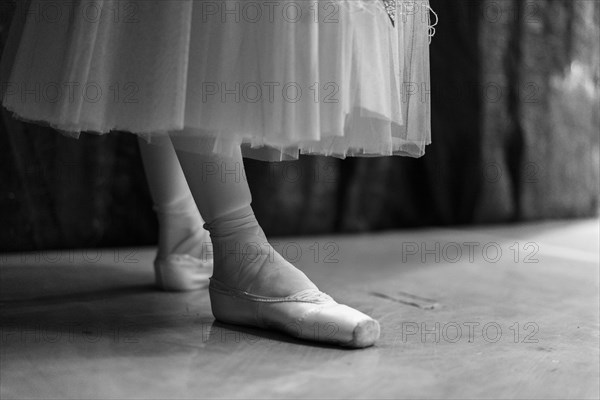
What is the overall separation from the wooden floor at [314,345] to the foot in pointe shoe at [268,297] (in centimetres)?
2

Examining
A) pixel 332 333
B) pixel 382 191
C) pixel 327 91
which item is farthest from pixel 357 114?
pixel 382 191

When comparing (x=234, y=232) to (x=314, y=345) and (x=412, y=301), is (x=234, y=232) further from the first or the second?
(x=412, y=301)

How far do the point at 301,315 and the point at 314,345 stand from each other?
0.04 metres

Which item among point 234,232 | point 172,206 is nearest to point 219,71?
point 234,232

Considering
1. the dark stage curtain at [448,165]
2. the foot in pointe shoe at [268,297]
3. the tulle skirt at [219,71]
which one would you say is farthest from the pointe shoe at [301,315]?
the dark stage curtain at [448,165]

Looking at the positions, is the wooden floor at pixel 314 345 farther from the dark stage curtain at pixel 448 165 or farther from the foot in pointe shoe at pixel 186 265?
the dark stage curtain at pixel 448 165

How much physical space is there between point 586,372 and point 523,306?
0.44 meters

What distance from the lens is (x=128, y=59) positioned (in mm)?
892

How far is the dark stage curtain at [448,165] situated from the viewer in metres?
1.85

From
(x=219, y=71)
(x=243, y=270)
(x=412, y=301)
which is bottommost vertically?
(x=412, y=301)

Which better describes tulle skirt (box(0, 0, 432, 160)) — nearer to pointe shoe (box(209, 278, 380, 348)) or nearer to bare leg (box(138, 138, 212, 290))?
pointe shoe (box(209, 278, 380, 348))

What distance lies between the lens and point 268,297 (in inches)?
39.0

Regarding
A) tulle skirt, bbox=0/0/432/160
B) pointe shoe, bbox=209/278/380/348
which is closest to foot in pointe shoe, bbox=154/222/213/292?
pointe shoe, bbox=209/278/380/348

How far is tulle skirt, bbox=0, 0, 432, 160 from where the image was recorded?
87 cm
